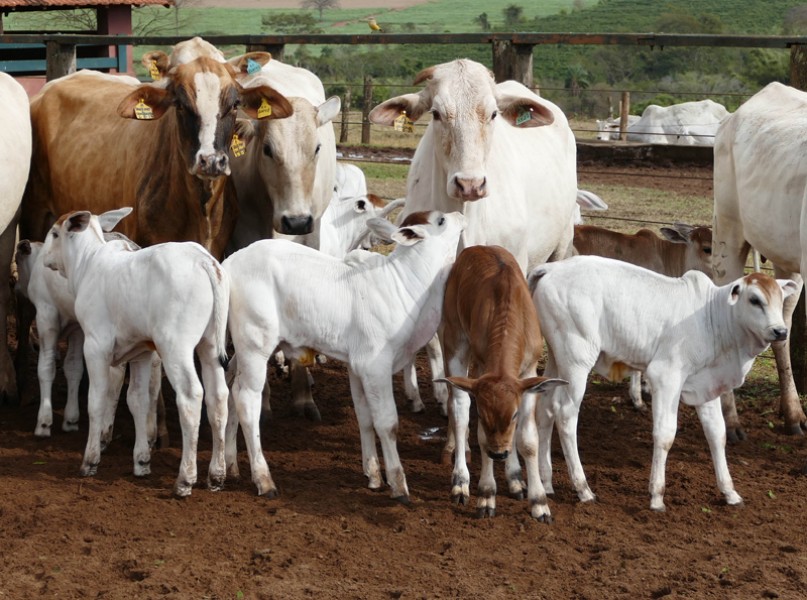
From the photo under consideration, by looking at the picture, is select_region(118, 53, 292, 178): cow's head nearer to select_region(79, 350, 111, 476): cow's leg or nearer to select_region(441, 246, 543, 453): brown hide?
select_region(79, 350, 111, 476): cow's leg

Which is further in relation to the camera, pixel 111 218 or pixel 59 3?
pixel 59 3

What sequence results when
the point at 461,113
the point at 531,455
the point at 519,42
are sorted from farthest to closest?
the point at 519,42, the point at 461,113, the point at 531,455

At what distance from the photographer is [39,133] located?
9859mm

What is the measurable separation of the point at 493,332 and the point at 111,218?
2.88m

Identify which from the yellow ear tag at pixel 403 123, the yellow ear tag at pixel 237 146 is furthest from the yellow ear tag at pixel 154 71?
the yellow ear tag at pixel 403 123

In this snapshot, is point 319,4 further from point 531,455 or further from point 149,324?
point 531,455

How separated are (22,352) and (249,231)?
2020mm

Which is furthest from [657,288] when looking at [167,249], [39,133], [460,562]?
[39,133]

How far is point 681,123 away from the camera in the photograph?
1283 inches

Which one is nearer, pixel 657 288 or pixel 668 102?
pixel 657 288

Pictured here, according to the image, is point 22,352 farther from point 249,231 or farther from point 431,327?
point 431,327

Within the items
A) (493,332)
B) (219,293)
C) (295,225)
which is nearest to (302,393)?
(295,225)

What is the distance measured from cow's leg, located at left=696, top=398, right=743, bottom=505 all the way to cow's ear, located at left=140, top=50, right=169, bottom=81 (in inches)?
176

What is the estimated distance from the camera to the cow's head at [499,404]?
6.19 meters
